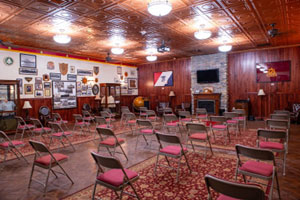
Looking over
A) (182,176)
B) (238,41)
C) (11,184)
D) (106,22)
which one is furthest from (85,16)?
(238,41)

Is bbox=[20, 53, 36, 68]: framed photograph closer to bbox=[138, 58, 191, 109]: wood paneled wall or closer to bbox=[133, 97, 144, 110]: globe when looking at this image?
bbox=[133, 97, 144, 110]: globe

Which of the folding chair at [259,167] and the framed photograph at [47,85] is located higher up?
the framed photograph at [47,85]

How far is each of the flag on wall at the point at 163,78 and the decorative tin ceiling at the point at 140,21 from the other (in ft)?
14.5

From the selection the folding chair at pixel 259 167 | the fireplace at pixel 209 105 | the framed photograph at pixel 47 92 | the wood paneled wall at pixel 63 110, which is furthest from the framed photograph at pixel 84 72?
the folding chair at pixel 259 167

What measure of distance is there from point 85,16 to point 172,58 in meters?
7.93

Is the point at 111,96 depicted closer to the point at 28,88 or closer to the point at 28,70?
the point at 28,88

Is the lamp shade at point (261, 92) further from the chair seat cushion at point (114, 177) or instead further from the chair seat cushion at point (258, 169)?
the chair seat cushion at point (114, 177)

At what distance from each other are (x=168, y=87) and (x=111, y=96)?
3861 mm

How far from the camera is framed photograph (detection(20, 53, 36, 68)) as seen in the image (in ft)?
29.1

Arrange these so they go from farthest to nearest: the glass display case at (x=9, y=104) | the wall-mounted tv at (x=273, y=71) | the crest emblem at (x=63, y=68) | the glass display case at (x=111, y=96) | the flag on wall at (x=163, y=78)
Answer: the flag on wall at (x=163, y=78)
the glass display case at (x=111, y=96)
the crest emblem at (x=63, y=68)
the wall-mounted tv at (x=273, y=71)
the glass display case at (x=9, y=104)

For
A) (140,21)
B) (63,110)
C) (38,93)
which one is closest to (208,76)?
(140,21)

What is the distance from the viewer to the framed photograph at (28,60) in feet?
29.1

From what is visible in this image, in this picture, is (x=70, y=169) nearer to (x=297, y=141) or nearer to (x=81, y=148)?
(x=81, y=148)

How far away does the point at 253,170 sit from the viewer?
8.74 ft
